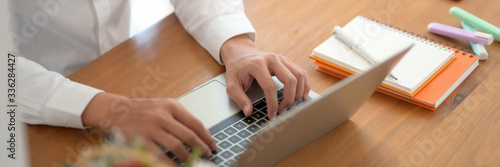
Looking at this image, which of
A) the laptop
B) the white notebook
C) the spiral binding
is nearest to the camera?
the laptop

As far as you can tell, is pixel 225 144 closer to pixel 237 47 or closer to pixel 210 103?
pixel 210 103

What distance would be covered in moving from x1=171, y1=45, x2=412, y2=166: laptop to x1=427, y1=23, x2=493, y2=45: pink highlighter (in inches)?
15.2

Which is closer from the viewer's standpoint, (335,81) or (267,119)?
(267,119)

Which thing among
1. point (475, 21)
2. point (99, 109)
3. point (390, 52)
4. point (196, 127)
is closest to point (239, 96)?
point (196, 127)

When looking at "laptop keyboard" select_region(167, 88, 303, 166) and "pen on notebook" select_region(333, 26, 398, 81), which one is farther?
"pen on notebook" select_region(333, 26, 398, 81)

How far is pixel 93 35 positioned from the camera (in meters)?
1.26

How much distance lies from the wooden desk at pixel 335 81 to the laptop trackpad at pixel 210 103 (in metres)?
0.03

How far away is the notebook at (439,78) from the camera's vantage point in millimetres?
979

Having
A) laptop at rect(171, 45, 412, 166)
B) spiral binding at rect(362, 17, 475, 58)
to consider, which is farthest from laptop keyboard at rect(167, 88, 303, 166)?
spiral binding at rect(362, 17, 475, 58)

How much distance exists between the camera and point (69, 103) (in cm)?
92

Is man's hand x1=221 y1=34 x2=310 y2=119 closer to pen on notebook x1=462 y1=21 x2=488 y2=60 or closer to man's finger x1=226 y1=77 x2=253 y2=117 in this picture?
man's finger x1=226 y1=77 x2=253 y2=117

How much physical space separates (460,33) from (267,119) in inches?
21.4

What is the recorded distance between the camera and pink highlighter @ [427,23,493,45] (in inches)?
44.5

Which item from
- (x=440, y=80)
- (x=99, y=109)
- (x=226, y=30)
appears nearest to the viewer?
(x=99, y=109)
